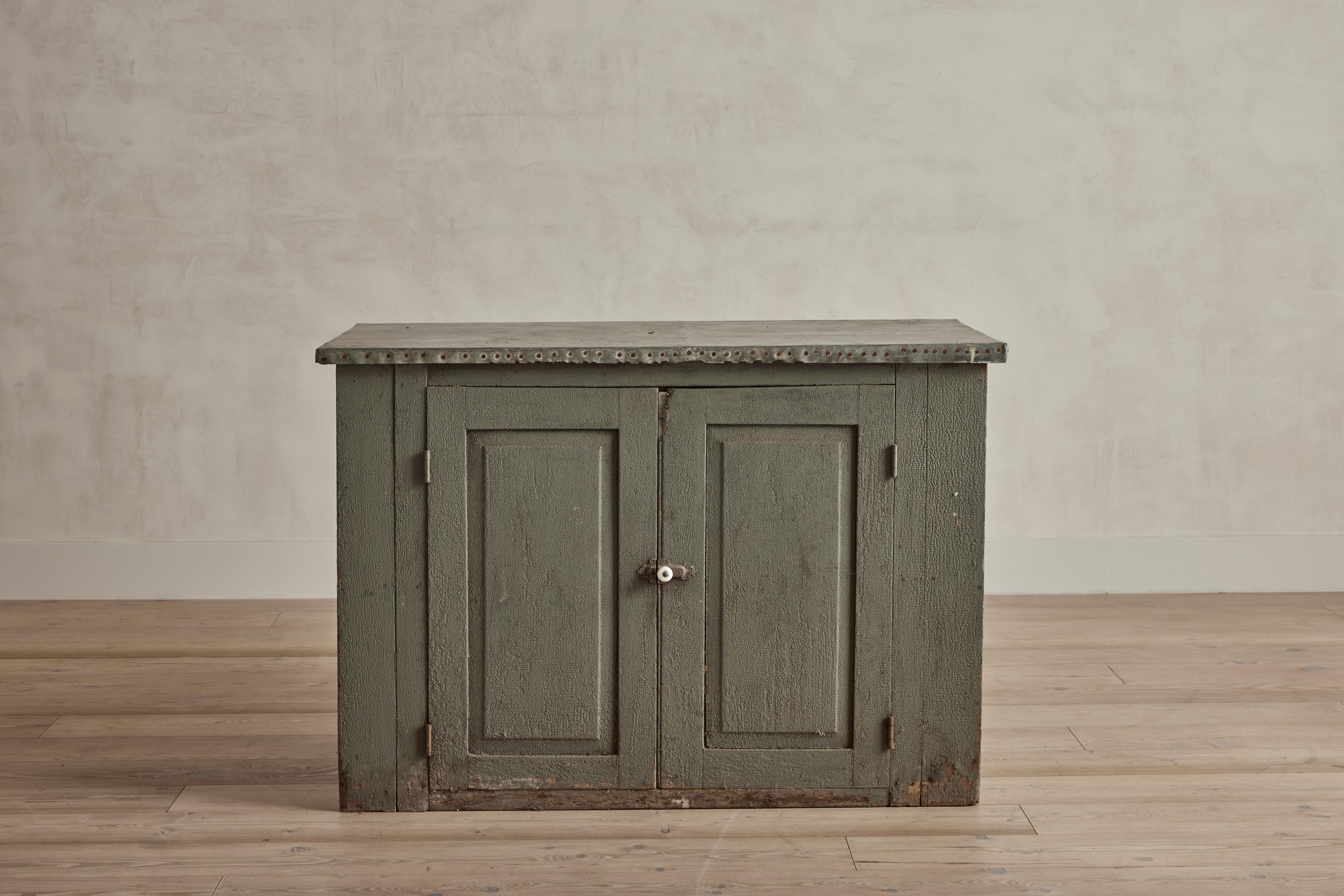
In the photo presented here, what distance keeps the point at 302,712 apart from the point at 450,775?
2.28 feet

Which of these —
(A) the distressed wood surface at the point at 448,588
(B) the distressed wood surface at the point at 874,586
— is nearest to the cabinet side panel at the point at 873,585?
(B) the distressed wood surface at the point at 874,586

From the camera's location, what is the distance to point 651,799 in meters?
2.42

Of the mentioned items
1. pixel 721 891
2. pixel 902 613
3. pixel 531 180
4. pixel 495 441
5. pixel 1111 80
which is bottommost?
pixel 721 891

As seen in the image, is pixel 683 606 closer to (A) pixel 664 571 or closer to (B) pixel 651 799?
(A) pixel 664 571

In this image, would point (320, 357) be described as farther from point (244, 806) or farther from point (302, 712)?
point (302, 712)

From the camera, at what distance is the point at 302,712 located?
2.96 meters

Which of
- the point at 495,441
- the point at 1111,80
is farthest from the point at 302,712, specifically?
the point at 1111,80

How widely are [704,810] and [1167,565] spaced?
7.26 ft

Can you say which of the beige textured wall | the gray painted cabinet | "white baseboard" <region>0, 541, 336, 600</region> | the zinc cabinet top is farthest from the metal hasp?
"white baseboard" <region>0, 541, 336, 600</region>

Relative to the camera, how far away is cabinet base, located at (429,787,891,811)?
2414mm

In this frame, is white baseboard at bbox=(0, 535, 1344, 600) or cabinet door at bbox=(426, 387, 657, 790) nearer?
cabinet door at bbox=(426, 387, 657, 790)

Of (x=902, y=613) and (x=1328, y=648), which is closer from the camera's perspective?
(x=902, y=613)

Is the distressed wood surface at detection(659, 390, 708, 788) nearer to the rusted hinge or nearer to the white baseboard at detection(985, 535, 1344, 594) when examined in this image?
the rusted hinge

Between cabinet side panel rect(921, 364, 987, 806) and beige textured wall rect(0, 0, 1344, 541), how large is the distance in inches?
64.2
